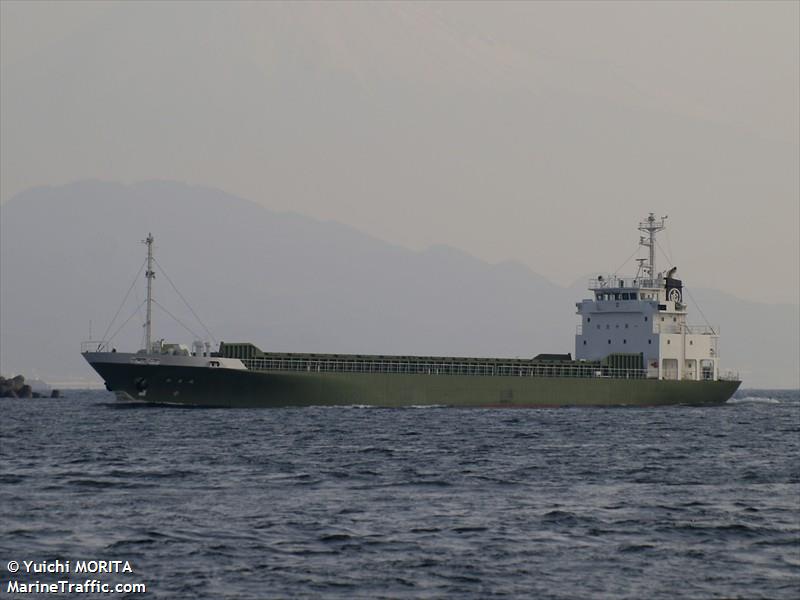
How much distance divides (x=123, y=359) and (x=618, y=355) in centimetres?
3658

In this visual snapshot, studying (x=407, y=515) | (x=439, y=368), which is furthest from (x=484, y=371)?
(x=407, y=515)

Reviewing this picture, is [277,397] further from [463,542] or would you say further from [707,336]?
[463,542]

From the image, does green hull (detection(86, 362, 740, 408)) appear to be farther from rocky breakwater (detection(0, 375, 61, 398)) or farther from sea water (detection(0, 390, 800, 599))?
rocky breakwater (detection(0, 375, 61, 398))

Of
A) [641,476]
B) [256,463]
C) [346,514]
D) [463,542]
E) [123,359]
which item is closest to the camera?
[463,542]

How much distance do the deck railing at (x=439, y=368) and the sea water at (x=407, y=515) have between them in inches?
1044

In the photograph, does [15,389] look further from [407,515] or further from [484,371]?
[407,515]

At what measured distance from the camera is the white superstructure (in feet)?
280

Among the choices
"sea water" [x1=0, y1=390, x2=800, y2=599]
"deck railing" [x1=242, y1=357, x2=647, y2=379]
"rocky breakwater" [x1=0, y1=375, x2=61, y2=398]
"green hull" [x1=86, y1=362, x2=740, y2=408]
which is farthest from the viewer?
"rocky breakwater" [x1=0, y1=375, x2=61, y2=398]

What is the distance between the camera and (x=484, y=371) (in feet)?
263

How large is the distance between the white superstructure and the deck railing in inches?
89.7

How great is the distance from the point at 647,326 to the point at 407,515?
209ft

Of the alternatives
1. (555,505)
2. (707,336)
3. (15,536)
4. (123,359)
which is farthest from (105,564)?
(707,336)

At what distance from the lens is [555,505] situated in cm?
2602

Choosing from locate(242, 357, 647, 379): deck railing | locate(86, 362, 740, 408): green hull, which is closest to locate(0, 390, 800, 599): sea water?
locate(86, 362, 740, 408): green hull
